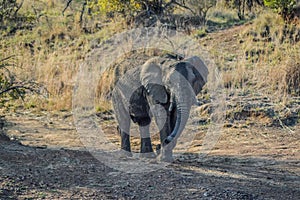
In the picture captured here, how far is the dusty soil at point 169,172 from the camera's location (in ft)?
21.7

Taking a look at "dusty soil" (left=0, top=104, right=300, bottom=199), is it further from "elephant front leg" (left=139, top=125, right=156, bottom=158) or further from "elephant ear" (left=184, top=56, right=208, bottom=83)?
"elephant ear" (left=184, top=56, right=208, bottom=83)

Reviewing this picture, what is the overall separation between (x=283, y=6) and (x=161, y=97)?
8.70m

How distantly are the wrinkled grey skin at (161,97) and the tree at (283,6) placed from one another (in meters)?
7.57

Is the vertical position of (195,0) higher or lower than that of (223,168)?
higher

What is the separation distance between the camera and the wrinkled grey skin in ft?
25.7

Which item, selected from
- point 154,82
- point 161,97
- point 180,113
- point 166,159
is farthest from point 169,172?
point 154,82

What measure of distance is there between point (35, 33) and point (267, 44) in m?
8.37

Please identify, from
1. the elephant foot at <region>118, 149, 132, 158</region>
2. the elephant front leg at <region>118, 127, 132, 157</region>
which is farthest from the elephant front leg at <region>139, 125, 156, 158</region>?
the elephant front leg at <region>118, 127, 132, 157</region>

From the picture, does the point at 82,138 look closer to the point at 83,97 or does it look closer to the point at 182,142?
the point at 182,142

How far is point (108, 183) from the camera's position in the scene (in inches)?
276

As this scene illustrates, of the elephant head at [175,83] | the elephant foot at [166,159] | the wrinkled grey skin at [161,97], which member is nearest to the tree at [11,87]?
the wrinkled grey skin at [161,97]

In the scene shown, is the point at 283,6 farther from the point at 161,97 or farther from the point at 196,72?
the point at 161,97

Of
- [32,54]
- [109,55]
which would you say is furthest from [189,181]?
[32,54]

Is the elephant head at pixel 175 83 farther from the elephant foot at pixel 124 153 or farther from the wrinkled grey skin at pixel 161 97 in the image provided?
the elephant foot at pixel 124 153
